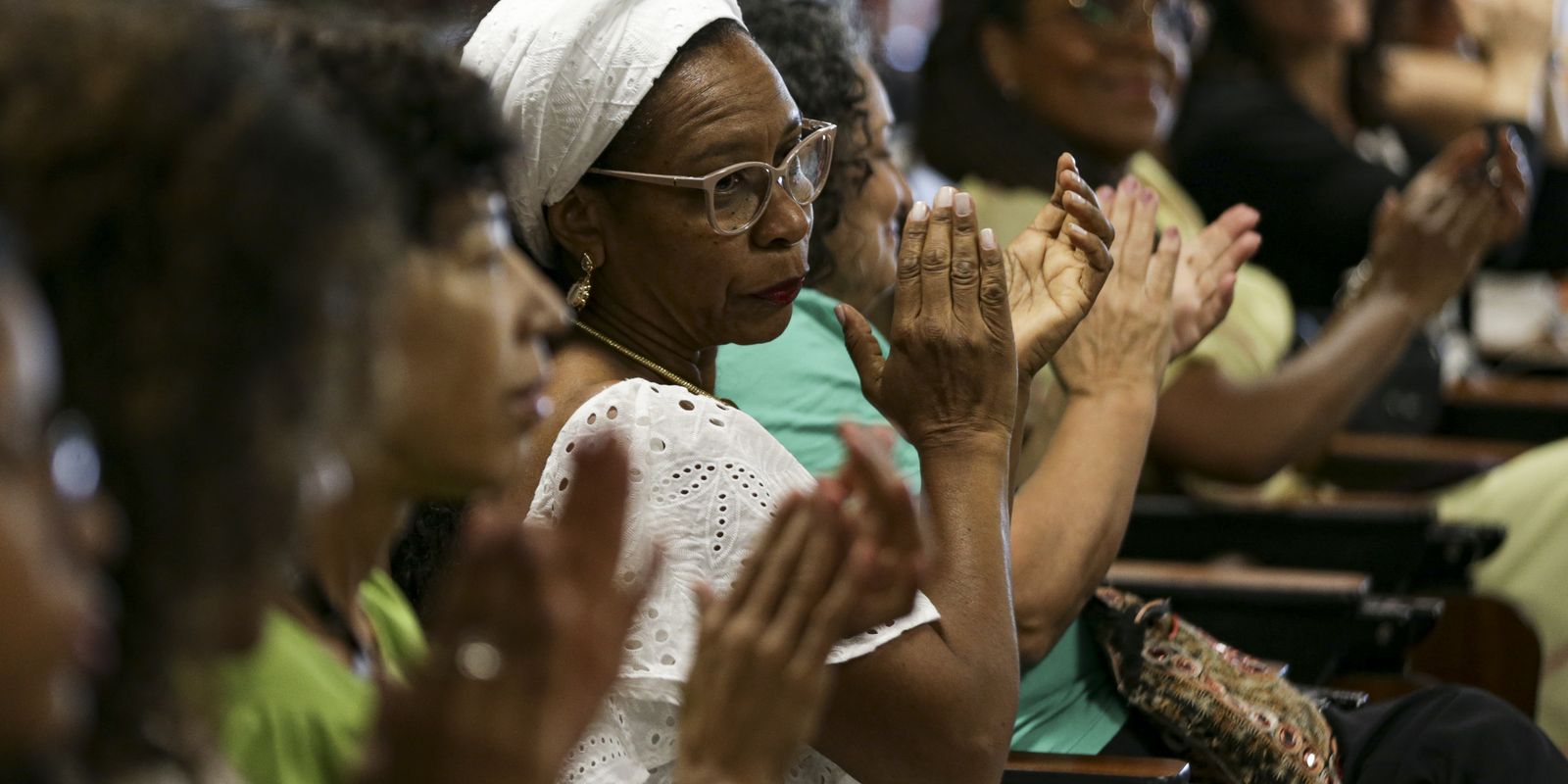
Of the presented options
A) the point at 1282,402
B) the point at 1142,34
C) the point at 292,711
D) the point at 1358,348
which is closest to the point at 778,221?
the point at 292,711

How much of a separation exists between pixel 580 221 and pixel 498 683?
980mm

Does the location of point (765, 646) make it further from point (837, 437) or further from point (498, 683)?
point (837, 437)

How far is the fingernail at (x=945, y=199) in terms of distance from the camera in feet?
6.06

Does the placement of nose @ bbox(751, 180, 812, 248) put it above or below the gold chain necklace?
above

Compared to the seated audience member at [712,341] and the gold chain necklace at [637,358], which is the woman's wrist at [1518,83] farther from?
the gold chain necklace at [637,358]

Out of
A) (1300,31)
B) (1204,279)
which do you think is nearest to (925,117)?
(1204,279)

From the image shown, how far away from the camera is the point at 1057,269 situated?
203 cm

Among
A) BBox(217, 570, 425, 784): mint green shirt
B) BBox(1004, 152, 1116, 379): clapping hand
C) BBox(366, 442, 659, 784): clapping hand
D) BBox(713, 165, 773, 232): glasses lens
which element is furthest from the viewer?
BBox(1004, 152, 1116, 379): clapping hand

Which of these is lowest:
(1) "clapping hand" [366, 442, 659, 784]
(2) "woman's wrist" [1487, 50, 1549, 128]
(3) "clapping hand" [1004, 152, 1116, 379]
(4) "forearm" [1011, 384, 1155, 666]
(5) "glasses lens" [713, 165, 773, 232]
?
(2) "woman's wrist" [1487, 50, 1549, 128]

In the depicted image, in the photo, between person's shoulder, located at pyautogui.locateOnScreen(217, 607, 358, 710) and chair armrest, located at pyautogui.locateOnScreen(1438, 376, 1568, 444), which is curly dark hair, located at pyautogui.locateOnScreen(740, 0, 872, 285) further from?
chair armrest, located at pyautogui.locateOnScreen(1438, 376, 1568, 444)

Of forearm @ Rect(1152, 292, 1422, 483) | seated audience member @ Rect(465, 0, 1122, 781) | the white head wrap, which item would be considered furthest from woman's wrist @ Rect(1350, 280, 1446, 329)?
the white head wrap

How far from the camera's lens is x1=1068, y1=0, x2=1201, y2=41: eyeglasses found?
3393 millimetres

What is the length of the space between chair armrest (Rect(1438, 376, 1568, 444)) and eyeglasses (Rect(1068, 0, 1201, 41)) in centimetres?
127

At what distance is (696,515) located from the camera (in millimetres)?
1629
